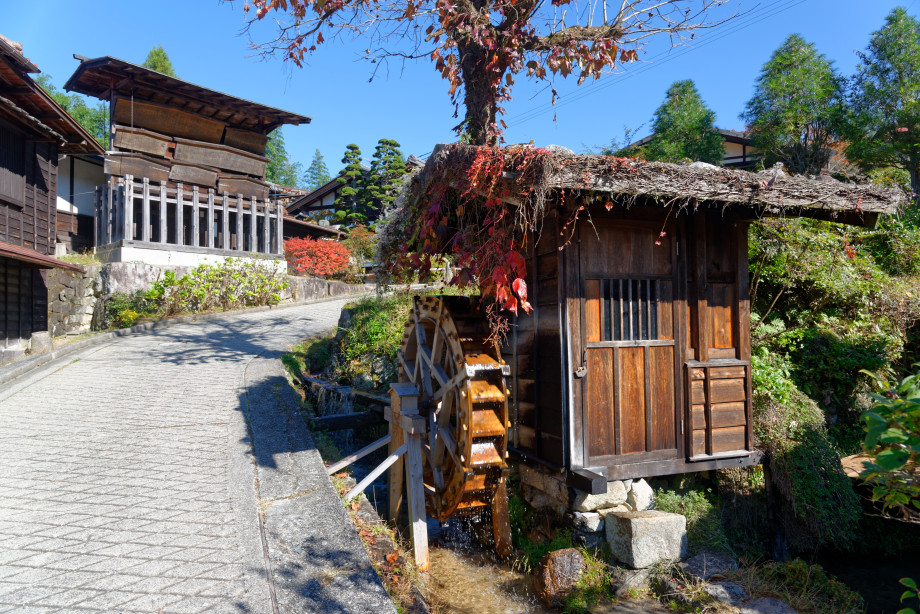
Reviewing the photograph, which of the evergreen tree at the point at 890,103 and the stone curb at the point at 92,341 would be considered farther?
the evergreen tree at the point at 890,103

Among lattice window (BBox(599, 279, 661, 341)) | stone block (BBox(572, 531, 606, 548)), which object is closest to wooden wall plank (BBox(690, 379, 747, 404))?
lattice window (BBox(599, 279, 661, 341))

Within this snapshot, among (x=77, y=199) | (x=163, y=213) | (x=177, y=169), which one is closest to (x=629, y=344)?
(x=163, y=213)

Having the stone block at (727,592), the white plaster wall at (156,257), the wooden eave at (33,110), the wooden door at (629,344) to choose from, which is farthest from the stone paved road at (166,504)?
the white plaster wall at (156,257)

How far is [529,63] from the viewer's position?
21.4ft

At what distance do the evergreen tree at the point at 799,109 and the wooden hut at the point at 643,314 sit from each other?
10.8 m

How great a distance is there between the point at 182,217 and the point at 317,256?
5.05m

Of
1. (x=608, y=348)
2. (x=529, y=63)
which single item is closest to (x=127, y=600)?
(x=608, y=348)

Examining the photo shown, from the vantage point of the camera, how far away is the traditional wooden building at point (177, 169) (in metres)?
16.5

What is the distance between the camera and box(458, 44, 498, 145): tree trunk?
21.1 ft

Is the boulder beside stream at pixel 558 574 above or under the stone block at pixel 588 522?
under

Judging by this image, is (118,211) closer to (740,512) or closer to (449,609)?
(449,609)

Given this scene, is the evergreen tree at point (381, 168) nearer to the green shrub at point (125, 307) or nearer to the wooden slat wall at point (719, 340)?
the green shrub at point (125, 307)

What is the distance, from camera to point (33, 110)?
37.6 feet

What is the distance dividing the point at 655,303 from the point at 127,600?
4.73 meters
